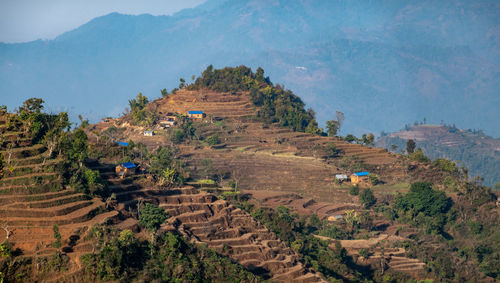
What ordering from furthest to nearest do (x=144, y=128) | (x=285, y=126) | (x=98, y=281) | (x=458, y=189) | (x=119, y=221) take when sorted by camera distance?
(x=285, y=126) < (x=144, y=128) < (x=458, y=189) < (x=119, y=221) < (x=98, y=281)

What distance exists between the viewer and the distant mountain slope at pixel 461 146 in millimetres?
152500

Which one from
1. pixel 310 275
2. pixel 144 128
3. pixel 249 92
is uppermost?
pixel 249 92

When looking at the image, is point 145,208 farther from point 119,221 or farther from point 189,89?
point 189,89

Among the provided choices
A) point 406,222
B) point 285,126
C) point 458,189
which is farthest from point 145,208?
point 285,126

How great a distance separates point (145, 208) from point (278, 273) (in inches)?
326

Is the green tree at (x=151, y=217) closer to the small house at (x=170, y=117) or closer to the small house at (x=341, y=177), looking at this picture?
the small house at (x=341, y=177)

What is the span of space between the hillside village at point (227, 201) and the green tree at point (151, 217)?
8 centimetres

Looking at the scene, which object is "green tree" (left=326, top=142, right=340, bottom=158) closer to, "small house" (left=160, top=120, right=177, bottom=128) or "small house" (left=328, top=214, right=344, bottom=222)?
"small house" (left=328, top=214, right=344, bottom=222)

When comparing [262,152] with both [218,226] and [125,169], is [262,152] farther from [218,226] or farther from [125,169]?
[218,226]

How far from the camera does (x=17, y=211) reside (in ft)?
98.7

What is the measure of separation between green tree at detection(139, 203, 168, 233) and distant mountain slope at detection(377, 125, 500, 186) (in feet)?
395

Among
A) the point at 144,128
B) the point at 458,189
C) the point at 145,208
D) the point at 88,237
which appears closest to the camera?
the point at 88,237

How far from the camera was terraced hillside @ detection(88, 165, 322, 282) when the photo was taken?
36.0 metres

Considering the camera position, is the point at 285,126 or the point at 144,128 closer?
the point at 144,128
